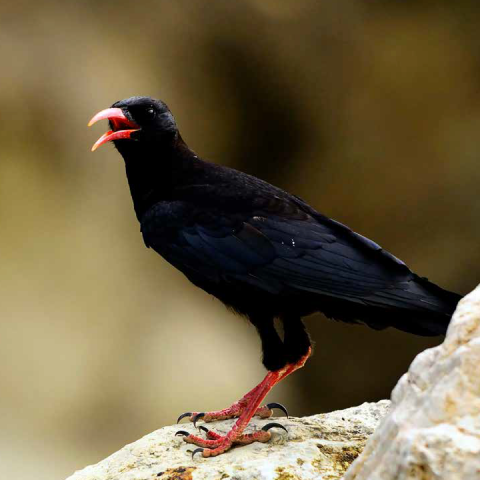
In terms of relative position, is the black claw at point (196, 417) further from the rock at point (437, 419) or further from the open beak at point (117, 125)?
the rock at point (437, 419)

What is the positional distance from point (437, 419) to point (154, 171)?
9.49 feet

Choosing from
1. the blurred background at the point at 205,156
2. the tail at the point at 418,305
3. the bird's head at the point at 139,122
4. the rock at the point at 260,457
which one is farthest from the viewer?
the blurred background at the point at 205,156

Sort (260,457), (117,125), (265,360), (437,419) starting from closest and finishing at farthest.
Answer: (437,419), (260,457), (265,360), (117,125)

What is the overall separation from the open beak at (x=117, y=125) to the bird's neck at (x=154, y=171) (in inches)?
4.1

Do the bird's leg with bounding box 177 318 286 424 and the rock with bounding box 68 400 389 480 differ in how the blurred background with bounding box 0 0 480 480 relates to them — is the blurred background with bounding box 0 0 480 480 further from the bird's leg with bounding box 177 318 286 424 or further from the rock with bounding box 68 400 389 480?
the rock with bounding box 68 400 389 480

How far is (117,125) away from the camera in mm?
4910

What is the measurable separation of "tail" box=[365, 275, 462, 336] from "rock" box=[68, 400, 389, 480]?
61 cm

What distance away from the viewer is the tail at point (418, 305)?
390cm

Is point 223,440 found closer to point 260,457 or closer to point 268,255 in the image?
point 260,457

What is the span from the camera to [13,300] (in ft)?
28.3

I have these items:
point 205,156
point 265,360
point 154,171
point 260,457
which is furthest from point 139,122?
point 205,156

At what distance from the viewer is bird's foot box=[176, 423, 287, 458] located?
401 centimetres

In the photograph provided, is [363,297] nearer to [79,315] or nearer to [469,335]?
[469,335]

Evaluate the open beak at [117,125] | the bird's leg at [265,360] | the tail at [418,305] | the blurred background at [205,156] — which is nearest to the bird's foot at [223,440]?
the bird's leg at [265,360]
